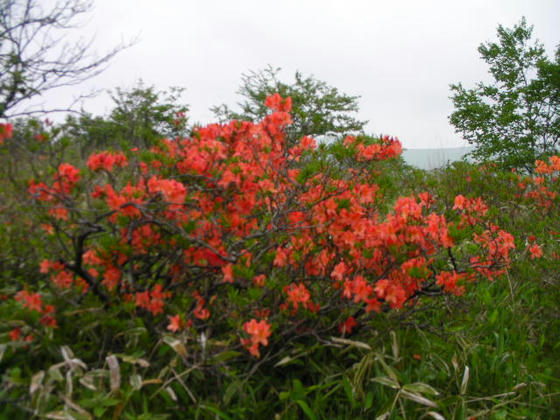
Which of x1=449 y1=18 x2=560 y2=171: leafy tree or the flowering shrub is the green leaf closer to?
the flowering shrub

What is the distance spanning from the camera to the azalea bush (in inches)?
59.8

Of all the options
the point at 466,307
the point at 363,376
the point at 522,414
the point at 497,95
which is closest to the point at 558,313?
the point at 466,307

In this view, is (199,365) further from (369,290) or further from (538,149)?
(538,149)

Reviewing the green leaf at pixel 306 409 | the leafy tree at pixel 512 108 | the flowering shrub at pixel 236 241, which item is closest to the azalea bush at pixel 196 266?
the flowering shrub at pixel 236 241

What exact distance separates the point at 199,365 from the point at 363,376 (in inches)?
31.7

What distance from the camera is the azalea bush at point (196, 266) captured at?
152 cm

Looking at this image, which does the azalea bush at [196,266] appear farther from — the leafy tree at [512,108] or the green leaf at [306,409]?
the leafy tree at [512,108]

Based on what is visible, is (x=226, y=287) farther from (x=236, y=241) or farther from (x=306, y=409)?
(x=306, y=409)

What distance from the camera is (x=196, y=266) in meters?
1.69

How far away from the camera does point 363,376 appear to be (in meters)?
1.89

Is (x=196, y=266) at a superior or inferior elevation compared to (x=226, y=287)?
superior

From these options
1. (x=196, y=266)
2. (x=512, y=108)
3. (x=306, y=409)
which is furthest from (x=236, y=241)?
(x=512, y=108)

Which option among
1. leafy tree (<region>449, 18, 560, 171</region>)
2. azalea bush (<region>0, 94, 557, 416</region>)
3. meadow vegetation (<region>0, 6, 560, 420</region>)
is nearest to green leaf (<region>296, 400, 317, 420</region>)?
meadow vegetation (<region>0, 6, 560, 420</region>)

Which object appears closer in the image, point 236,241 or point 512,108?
point 236,241
